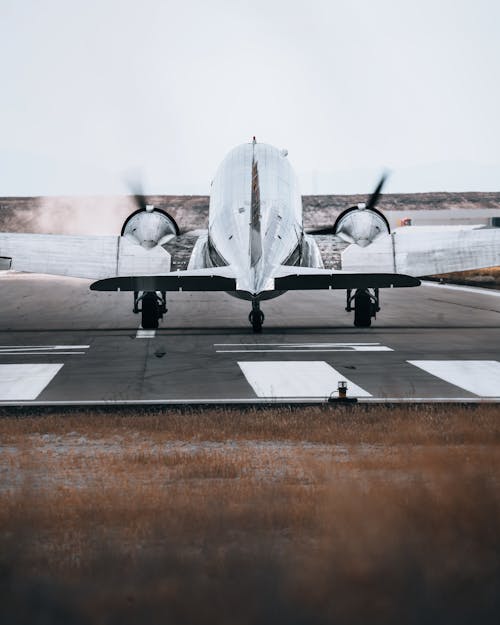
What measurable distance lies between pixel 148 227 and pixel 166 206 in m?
127

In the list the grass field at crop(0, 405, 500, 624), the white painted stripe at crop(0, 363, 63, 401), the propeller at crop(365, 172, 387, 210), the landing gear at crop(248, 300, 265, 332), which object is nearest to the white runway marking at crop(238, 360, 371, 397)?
the grass field at crop(0, 405, 500, 624)

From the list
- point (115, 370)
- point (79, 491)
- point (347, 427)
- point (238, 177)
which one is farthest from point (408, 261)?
point (79, 491)

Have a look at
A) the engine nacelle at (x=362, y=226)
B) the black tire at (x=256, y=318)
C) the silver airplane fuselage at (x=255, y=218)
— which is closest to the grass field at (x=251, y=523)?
the silver airplane fuselage at (x=255, y=218)

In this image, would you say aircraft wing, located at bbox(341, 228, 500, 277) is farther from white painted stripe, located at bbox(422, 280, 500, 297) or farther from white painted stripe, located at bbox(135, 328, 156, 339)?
white painted stripe, located at bbox(422, 280, 500, 297)

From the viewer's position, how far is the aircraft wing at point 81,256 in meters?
30.8

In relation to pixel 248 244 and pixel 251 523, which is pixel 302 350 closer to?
pixel 248 244

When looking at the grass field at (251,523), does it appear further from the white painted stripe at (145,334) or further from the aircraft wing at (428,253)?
the aircraft wing at (428,253)

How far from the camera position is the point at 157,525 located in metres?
8.05

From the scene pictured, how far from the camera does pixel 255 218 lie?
26172mm

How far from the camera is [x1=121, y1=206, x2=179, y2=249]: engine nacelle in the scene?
3228cm

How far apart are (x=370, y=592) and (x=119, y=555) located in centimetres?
196

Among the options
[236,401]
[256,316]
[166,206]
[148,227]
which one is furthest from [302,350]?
[166,206]

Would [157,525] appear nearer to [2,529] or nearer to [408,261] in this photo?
[2,529]

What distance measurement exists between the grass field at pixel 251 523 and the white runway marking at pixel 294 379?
3551mm
